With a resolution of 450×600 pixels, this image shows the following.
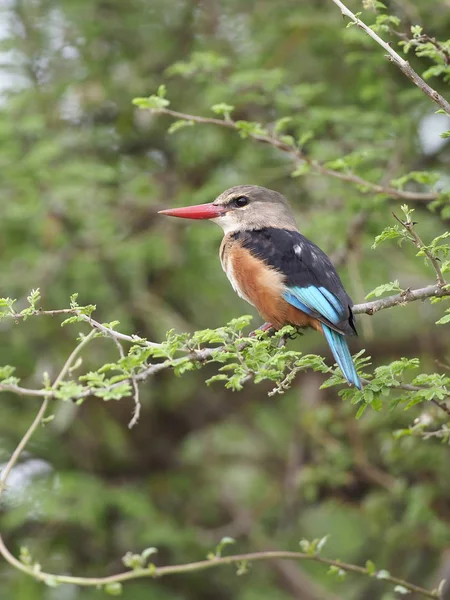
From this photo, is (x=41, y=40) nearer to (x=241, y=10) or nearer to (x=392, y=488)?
(x=241, y=10)

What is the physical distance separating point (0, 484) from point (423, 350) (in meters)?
2.96

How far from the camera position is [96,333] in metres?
2.15

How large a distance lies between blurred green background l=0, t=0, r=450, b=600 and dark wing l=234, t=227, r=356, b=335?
560 millimetres

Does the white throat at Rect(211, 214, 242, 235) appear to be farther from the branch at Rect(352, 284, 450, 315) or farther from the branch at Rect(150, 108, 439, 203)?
the branch at Rect(352, 284, 450, 315)

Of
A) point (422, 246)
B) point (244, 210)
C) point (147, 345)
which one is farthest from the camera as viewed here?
point (244, 210)

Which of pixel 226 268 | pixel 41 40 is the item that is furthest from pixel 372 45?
pixel 41 40

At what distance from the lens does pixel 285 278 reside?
311 cm

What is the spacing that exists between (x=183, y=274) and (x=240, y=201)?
1204 millimetres

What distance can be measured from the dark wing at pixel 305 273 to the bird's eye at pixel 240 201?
302 mm

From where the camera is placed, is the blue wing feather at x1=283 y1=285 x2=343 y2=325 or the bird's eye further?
the bird's eye

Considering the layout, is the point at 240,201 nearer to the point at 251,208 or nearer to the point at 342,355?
the point at 251,208

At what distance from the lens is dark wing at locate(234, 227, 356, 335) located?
2889 millimetres

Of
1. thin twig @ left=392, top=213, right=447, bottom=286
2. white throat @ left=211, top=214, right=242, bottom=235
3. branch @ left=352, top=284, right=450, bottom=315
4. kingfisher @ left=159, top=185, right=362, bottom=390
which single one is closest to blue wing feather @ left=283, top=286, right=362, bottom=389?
kingfisher @ left=159, top=185, right=362, bottom=390

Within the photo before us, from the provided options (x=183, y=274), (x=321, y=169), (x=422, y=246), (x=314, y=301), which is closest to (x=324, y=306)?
(x=314, y=301)
